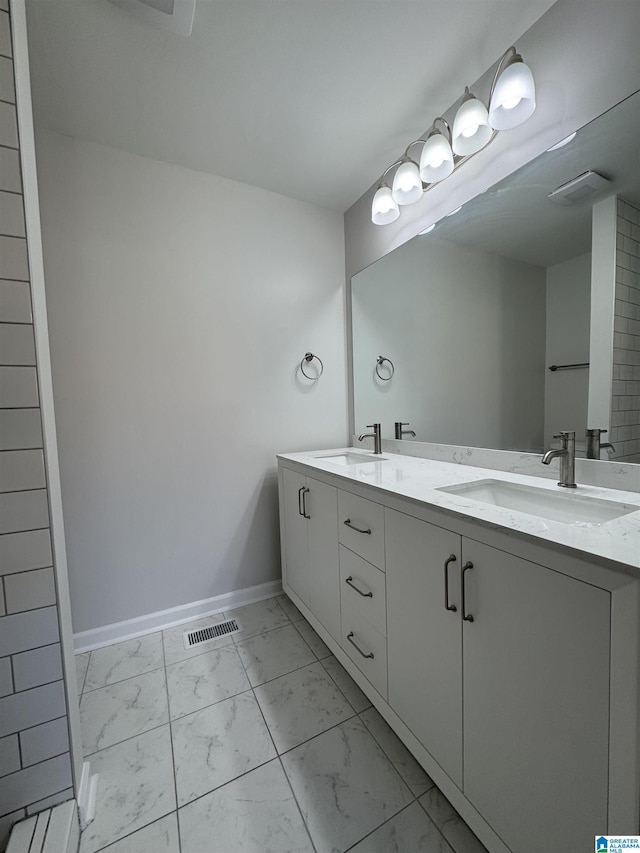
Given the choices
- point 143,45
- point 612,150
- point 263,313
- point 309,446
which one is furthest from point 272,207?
point 612,150

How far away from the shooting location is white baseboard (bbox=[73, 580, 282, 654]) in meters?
1.61

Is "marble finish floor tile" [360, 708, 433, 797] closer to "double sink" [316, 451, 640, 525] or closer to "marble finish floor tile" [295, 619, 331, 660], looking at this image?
"marble finish floor tile" [295, 619, 331, 660]

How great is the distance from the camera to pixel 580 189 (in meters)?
1.06

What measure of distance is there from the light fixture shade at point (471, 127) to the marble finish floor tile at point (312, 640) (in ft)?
7.15

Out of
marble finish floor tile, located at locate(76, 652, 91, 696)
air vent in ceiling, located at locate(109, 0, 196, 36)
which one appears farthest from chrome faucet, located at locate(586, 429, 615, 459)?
marble finish floor tile, located at locate(76, 652, 91, 696)

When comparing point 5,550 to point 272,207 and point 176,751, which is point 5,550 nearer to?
point 176,751

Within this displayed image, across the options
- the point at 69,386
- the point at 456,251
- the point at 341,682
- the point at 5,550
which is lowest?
the point at 341,682

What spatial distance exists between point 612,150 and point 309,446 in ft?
5.69

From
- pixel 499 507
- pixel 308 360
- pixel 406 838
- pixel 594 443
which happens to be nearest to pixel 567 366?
pixel 594 443

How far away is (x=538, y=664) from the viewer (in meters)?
0.64

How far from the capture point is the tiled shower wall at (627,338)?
0.95 metres

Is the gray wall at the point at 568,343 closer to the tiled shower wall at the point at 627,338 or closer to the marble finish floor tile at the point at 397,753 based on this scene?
the tiled shower wall at the point at 627,338

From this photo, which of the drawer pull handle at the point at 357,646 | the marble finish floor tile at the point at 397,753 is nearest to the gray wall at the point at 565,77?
the drawer pull handle at the point at 357,646

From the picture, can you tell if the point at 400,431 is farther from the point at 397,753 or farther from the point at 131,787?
the point at 131,787
